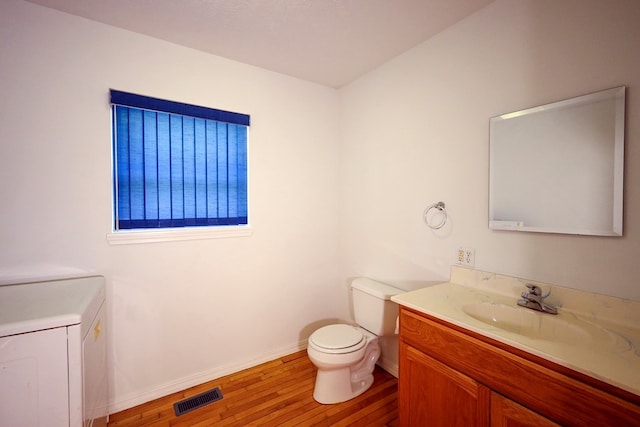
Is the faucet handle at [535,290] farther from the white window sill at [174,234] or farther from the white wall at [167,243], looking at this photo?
the white window sill at [174,234]

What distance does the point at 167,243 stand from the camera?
→ 2.00 meters

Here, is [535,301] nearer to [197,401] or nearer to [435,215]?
[435,215]

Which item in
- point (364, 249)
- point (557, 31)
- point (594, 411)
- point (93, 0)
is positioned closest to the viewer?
point (594, 411)

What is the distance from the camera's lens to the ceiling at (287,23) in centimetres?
160

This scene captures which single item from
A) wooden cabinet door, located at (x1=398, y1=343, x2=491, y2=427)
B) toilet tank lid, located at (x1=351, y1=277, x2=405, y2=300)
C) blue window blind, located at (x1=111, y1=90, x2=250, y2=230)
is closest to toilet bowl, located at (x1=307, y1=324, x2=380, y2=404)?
toilet tank lid, located at (x1=351, y1=277, x2=405, y2=300)

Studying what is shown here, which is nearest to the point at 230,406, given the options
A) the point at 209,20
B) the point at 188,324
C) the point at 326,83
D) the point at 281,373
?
the point at 281,373

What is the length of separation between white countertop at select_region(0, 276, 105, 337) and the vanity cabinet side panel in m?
1.59

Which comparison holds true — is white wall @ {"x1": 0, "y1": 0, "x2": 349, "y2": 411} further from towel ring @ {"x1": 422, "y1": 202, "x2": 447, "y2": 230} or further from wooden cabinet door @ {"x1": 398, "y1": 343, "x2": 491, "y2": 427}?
wooden cabinet door @ {"x1": 398, "y1": 343, "x2": 491, "y2": 427}

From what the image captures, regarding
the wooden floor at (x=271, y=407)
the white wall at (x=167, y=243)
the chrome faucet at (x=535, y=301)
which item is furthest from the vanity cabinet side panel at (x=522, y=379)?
the white wall at (x=167, y=243)

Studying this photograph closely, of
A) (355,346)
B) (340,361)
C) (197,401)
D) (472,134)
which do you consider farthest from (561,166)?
(197,401)

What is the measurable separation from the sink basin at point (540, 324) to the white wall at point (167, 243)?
4.84ft

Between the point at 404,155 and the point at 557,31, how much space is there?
3.37ft

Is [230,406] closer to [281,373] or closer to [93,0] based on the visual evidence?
[281,373]

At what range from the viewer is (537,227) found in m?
1.42
